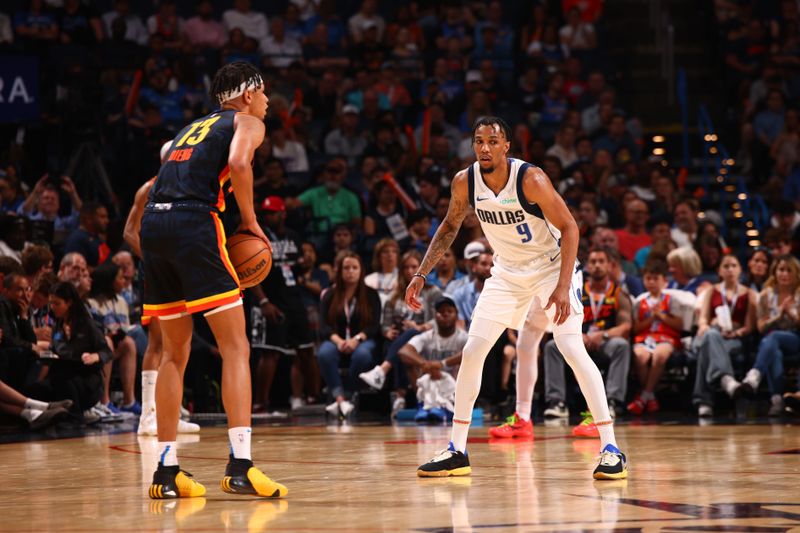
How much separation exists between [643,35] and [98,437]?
41.0 ft

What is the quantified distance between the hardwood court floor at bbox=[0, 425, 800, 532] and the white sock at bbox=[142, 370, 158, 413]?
11.4 inches

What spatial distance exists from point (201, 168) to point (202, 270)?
489 mm

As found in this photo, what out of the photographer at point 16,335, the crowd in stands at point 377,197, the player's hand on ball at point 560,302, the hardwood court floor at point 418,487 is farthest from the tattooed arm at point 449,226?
the photographer at point 16,335

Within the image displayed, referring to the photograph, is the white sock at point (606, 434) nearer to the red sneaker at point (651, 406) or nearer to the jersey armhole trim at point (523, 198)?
the jersey armhole trim at point (523, 198)

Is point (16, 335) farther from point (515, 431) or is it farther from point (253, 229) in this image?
point (253, 229)

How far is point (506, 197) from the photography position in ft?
21.7

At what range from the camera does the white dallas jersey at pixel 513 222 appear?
6613 millimetres

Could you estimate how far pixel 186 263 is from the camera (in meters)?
5.52

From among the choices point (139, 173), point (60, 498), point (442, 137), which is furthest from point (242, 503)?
point (442, 137)

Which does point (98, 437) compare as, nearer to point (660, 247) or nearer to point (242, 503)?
point (242, 503)

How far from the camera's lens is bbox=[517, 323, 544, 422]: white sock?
28.8ft

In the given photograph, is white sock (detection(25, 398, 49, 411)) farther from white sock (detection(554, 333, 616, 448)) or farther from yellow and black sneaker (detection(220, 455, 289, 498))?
white sock (detection(554, 333, 616, 448))

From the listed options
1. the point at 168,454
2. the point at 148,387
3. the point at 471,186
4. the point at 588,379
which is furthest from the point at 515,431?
the point at 168,454

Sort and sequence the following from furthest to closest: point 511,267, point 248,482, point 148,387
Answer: point 148,387 < point 511,267 < point 248,482
